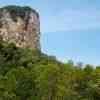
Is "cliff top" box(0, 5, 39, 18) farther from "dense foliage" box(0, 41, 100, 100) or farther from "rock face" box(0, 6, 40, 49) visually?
"dense foliage" box(0, 41, 100, 100)

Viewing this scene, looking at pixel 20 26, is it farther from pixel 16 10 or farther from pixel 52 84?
pixel 52 84

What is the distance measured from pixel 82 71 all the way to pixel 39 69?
16.2 feet

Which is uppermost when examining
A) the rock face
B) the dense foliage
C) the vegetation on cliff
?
the vegetation on cliff

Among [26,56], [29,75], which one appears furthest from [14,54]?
[29,75]

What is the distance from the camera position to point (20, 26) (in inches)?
3157

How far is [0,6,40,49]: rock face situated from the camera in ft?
258

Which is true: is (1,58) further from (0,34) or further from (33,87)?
(0,34)

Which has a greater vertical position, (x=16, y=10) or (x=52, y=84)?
(x=16, y=10)

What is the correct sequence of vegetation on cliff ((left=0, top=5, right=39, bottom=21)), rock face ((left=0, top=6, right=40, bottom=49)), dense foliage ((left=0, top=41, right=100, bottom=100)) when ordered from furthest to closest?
vegetation on cliff ((left=0, top=5, right=39, bottom=21)), rock face ((left=0, top=6, right=40, bottom=49)), dense foliage ((left=0, top=41, right=100, bottom=100))

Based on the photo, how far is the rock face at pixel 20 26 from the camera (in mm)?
78562

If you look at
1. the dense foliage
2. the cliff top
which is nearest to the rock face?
the cliff top

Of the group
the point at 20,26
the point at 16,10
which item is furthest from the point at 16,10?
the point at 20,26

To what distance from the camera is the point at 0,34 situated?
76625 mm

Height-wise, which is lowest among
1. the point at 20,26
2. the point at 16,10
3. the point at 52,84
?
the point at 52,84
